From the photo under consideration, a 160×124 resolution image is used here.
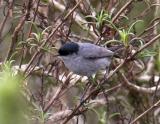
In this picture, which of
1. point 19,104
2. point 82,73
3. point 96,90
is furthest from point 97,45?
point 19,104

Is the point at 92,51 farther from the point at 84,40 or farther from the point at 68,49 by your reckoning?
the point at 84,40

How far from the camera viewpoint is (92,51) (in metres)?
2.63

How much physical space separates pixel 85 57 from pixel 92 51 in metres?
0.16

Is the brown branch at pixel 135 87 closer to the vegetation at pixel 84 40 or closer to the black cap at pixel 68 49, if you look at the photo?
the vegetation at pixel 84 40

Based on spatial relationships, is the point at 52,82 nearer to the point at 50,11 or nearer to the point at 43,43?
the point at 50,11

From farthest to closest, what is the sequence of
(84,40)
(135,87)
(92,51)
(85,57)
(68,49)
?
(84,40) → (135,87) → (85,57) → (92,51) → (68,49)

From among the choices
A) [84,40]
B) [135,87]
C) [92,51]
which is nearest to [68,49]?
[92,51]

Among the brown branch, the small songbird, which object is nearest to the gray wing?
the small songbird

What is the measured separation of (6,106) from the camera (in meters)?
0.31

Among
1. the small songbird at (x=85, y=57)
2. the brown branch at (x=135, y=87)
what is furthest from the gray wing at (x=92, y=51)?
the brown branch at (x=135, y=87)

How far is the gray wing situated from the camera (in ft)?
7.97

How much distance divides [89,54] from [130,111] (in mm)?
846

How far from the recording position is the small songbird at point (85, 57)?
8.01 ft

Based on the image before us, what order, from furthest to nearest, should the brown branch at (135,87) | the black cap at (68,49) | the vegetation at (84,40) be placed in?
the brown branch at (135,87) < the black cap at (68,49) < the vegetation at (84,40)
